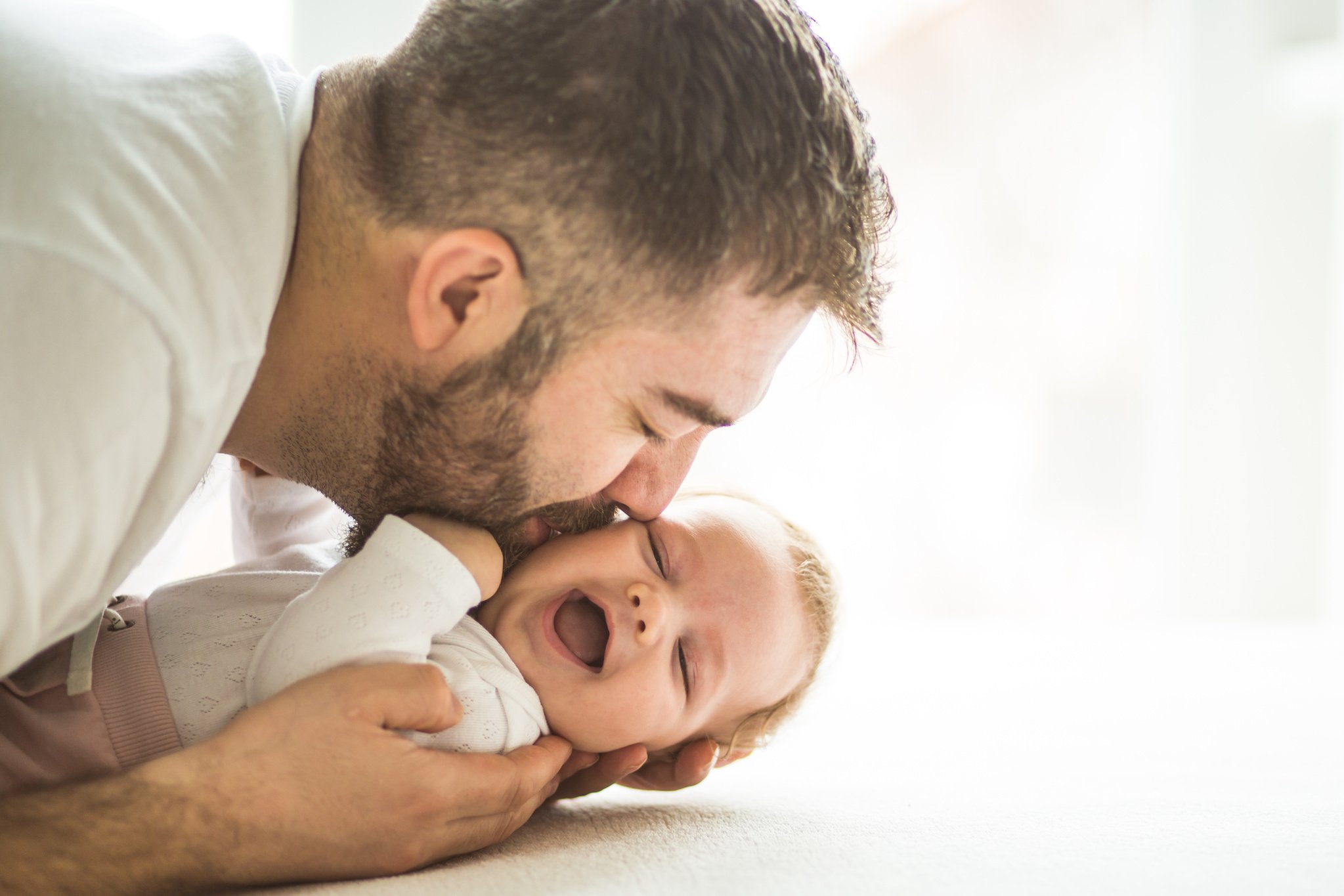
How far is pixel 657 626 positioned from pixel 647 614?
0.06 feet

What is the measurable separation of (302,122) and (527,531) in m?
0.59

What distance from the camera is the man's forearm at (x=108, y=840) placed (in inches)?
40.6

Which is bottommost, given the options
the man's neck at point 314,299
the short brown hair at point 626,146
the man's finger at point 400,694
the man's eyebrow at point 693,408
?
the man's finger at point 400,694

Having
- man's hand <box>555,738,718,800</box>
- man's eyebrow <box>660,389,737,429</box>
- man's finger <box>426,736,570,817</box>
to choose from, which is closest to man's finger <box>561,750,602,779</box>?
man's hand <box>555,738,718,800</box>

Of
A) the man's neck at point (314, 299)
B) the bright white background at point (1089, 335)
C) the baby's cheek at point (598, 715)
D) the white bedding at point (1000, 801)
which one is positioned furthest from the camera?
the bright white background at point (1089, 335)

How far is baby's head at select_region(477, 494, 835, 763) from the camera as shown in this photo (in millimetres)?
1428

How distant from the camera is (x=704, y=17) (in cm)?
125

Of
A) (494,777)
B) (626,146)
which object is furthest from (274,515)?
(626,146)

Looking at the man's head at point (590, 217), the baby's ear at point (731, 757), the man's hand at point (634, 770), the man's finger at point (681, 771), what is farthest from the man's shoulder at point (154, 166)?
the baby's ear at point (731, 757)

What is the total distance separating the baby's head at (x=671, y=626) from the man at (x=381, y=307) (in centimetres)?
6

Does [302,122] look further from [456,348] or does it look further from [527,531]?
[527,531]

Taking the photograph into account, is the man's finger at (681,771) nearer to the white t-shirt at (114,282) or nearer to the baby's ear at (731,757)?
the baby's ear at (731,757)

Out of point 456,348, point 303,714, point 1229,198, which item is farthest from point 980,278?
point 303,714

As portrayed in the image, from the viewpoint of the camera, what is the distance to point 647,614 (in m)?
1.43
